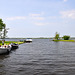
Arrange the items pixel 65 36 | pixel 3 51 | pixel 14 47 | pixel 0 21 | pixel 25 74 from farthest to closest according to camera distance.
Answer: pixel 65 36 < pixel 0 21 < pixel 14 47 < pixel 3 51 < pixel 25 74

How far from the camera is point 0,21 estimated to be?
2963 inches

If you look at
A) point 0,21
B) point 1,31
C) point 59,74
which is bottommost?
point 59,74

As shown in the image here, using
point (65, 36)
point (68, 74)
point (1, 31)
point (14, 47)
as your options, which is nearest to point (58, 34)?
point (65, 36)

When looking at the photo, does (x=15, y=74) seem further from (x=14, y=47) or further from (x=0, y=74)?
(x=14, y=47)

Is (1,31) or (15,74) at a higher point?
(1,31)

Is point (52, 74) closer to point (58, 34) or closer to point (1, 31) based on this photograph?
point (1, 31)

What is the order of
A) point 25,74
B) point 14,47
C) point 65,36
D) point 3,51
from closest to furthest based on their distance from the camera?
point 25,74, point 3,51, point 14,47, point 65,36

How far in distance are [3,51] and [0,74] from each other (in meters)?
15.7

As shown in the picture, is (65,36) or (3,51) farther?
(65,36)

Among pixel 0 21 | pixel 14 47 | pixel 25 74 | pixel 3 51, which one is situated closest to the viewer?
pixel 25 74

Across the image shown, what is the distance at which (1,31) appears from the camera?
78.6 metres

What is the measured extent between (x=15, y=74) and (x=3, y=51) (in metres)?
16.4

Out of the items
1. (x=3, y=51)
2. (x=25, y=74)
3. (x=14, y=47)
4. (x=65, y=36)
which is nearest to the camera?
(x=25, y=74)

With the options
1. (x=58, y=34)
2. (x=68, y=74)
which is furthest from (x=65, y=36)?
(x=68, y=74)
